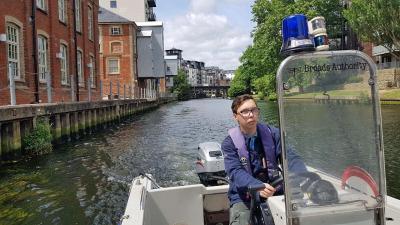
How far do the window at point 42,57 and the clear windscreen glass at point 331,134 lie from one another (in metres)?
19.6

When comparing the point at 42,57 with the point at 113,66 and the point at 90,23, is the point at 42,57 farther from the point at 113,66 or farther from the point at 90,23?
the point at 113,66

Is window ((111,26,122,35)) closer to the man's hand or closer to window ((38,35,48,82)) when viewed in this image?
window ((38,35,48,82))

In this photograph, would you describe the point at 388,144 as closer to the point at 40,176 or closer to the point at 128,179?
the point at 128,179

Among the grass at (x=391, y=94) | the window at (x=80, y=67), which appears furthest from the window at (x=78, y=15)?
the grass at (x=391, y=94)

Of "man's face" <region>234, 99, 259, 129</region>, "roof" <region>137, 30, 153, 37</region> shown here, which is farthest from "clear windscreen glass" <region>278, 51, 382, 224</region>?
"roof" <region>137, 30, 153, 37</region>

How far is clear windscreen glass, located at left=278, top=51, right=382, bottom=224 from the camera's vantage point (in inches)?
117

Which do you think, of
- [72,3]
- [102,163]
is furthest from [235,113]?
[72,3]

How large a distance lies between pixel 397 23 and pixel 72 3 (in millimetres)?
26410

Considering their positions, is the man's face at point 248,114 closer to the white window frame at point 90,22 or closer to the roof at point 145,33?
the white window frame at point 90,22

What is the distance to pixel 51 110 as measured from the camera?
1667 centimetres

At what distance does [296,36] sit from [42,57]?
68.2 ft

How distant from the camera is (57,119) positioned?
58.5 ft

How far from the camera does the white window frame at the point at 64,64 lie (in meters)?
24.8

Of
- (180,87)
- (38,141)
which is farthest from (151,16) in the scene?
(38,141)
